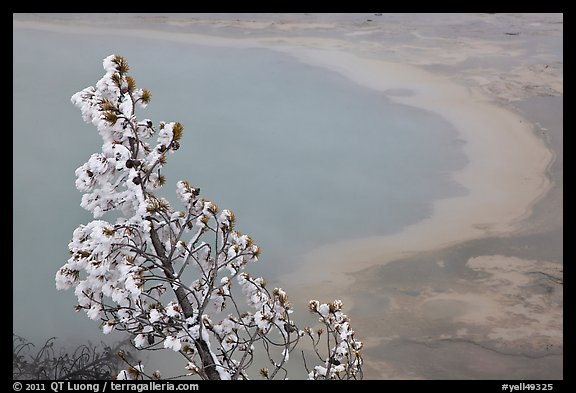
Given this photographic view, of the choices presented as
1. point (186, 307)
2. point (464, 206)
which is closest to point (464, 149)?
point (464, 206)

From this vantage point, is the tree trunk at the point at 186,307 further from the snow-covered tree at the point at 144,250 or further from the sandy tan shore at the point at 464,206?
the sandy tan shore at the point at 464,206

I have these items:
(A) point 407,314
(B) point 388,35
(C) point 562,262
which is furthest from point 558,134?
(A) point 407,314

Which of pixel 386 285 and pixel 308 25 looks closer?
pixel 386 285

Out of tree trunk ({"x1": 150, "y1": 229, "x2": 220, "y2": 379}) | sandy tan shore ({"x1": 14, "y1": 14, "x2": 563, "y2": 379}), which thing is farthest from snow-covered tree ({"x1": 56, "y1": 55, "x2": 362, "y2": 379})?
sandy tan shore ({"x1": 14, "y1": 14, "x2": 563, "y2": 379})

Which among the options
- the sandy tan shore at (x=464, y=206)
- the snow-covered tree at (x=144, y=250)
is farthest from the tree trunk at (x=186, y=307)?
the sandy tan shore at (x=464, y=206)
